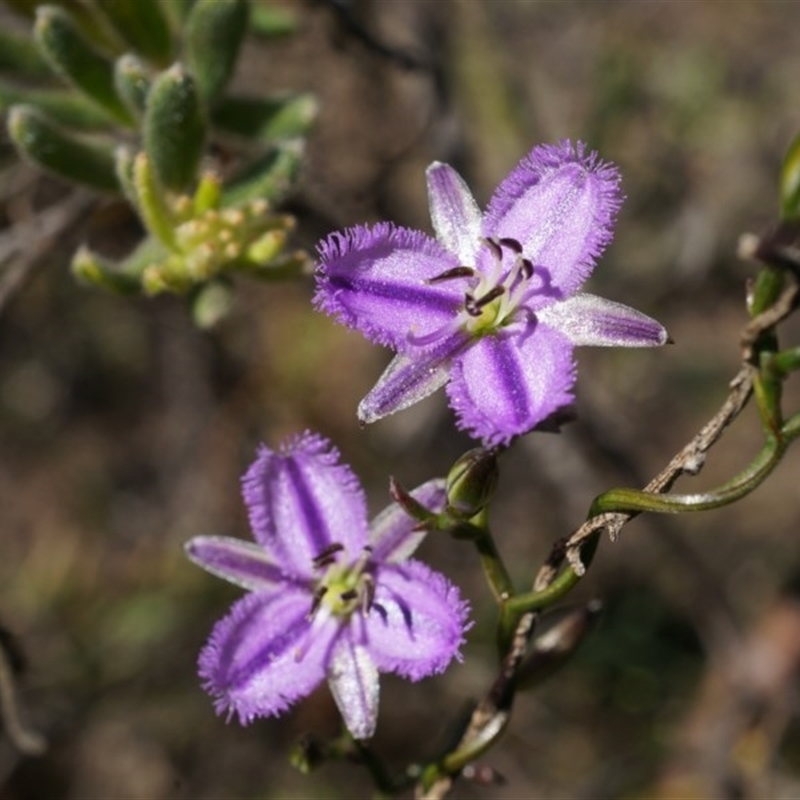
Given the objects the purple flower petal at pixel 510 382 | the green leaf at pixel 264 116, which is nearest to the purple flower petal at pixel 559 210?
the purple flower petal at pixel 510 382

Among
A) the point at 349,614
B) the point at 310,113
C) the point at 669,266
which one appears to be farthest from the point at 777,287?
the point at 669,266

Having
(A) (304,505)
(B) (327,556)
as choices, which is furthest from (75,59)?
(B) (327,556)

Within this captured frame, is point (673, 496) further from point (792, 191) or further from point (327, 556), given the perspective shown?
point (327, 556)

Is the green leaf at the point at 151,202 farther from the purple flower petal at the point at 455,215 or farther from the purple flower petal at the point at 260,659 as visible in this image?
the purple flower petal at the point at 260,659

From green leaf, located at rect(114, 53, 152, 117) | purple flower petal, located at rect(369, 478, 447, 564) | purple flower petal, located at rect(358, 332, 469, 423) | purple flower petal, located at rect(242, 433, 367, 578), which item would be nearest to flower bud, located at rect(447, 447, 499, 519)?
purple flower petal, located at rect(358, 332, 469, 423)

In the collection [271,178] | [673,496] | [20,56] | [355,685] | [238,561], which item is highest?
[20,56]
